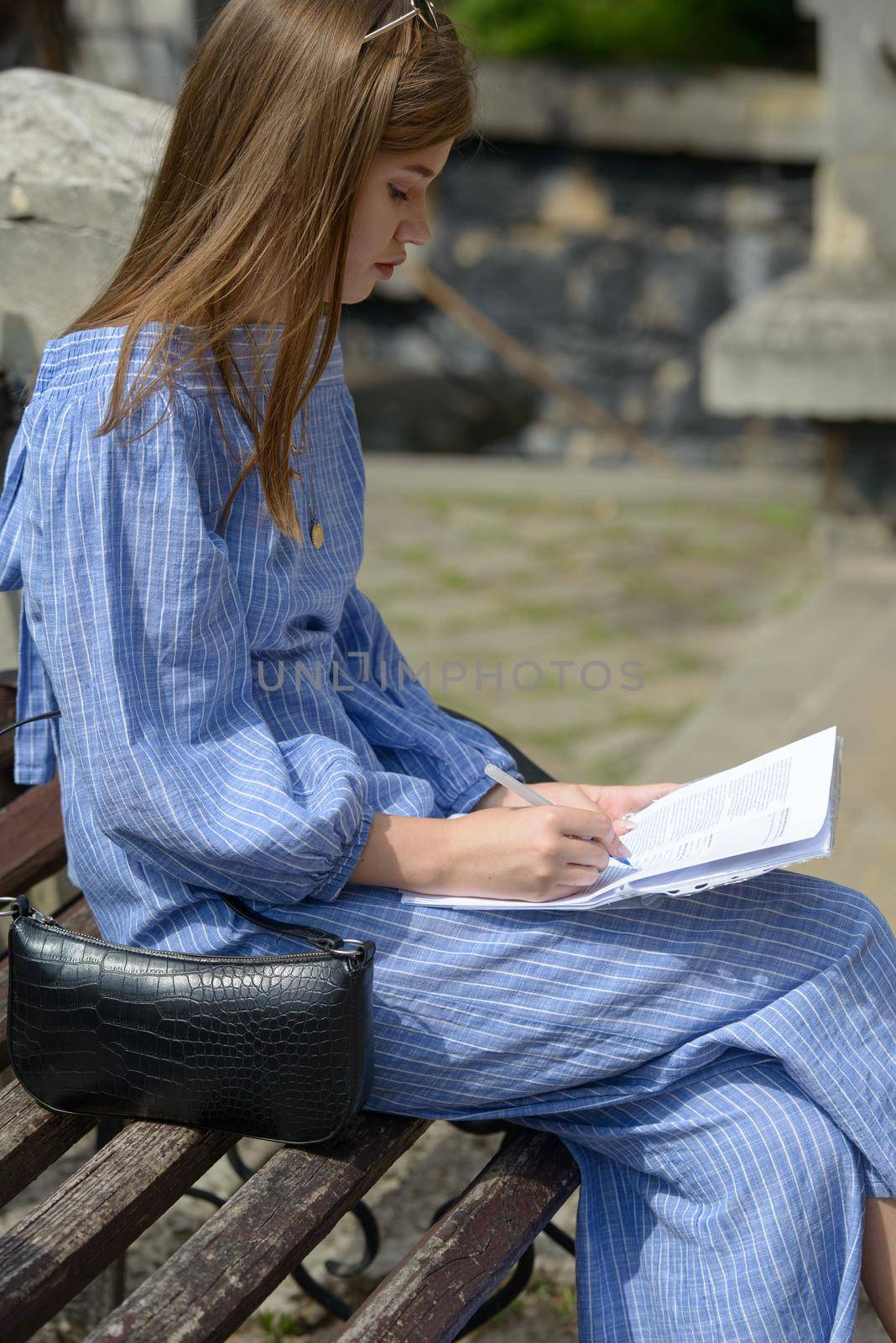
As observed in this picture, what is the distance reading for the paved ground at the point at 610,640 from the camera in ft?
7.08

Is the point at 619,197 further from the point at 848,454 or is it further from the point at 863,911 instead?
the point at 863,911

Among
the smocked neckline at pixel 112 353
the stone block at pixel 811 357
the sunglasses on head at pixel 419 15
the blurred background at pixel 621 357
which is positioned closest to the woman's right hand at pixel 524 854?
the smocked neckline at pixel 112 353

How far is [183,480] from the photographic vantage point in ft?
4.46

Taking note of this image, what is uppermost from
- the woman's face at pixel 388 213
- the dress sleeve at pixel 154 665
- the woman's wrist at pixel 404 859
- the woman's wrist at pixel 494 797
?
the woman's face at pixel 388 213

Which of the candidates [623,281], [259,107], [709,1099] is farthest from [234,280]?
[623,281]

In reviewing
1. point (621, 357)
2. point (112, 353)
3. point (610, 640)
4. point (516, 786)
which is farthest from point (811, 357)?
point (112, 353)

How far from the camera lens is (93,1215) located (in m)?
1.31

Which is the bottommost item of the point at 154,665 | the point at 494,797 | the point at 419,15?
the point at 494,797

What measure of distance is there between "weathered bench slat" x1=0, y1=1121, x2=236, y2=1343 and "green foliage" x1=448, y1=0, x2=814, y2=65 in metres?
6.12

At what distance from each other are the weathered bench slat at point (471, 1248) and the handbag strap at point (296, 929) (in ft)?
0.95

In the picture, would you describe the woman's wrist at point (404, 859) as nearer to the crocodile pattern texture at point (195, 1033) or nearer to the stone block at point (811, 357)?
the crocodile pattern texture at point (195, 1033)

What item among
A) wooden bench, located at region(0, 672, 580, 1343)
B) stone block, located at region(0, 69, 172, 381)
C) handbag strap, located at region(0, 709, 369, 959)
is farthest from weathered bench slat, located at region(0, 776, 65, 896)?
stone block, located at region(0, 69, 172, 381)

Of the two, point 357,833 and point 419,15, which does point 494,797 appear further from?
point 419,15

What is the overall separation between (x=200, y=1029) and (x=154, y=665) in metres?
0.34
